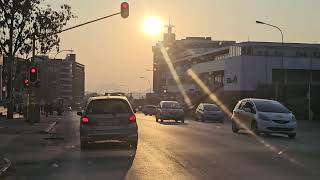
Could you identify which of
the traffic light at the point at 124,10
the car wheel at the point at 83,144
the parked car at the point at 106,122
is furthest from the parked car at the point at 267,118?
the car wheel at the point at 83,144

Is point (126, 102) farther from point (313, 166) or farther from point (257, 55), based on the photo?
point (257, 55)

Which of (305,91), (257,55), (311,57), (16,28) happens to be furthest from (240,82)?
(16,28)

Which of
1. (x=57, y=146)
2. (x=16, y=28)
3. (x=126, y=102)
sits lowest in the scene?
(x=57, y=146)

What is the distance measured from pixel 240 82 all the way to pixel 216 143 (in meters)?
63.4

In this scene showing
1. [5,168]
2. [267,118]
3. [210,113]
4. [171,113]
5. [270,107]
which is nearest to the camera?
[5,168]

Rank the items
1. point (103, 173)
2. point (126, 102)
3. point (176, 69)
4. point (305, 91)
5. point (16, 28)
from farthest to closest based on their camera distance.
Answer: point (176, 69) → point (305, 91) → point (16, 28) → point (126, 102) → point (103, 173)

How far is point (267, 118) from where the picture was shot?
25.6m

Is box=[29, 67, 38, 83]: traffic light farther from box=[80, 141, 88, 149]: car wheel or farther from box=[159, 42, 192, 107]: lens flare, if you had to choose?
box=[159, 42, 192, 107]: lens flare

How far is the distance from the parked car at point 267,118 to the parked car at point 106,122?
27.1ft

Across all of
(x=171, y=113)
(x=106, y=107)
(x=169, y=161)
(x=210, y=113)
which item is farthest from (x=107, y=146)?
(x=210, y=113)

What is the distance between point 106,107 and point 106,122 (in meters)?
0.51

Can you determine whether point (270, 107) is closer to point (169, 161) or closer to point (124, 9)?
point (124, 9)

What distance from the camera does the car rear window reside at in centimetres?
1927

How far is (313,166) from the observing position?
14.3 m
